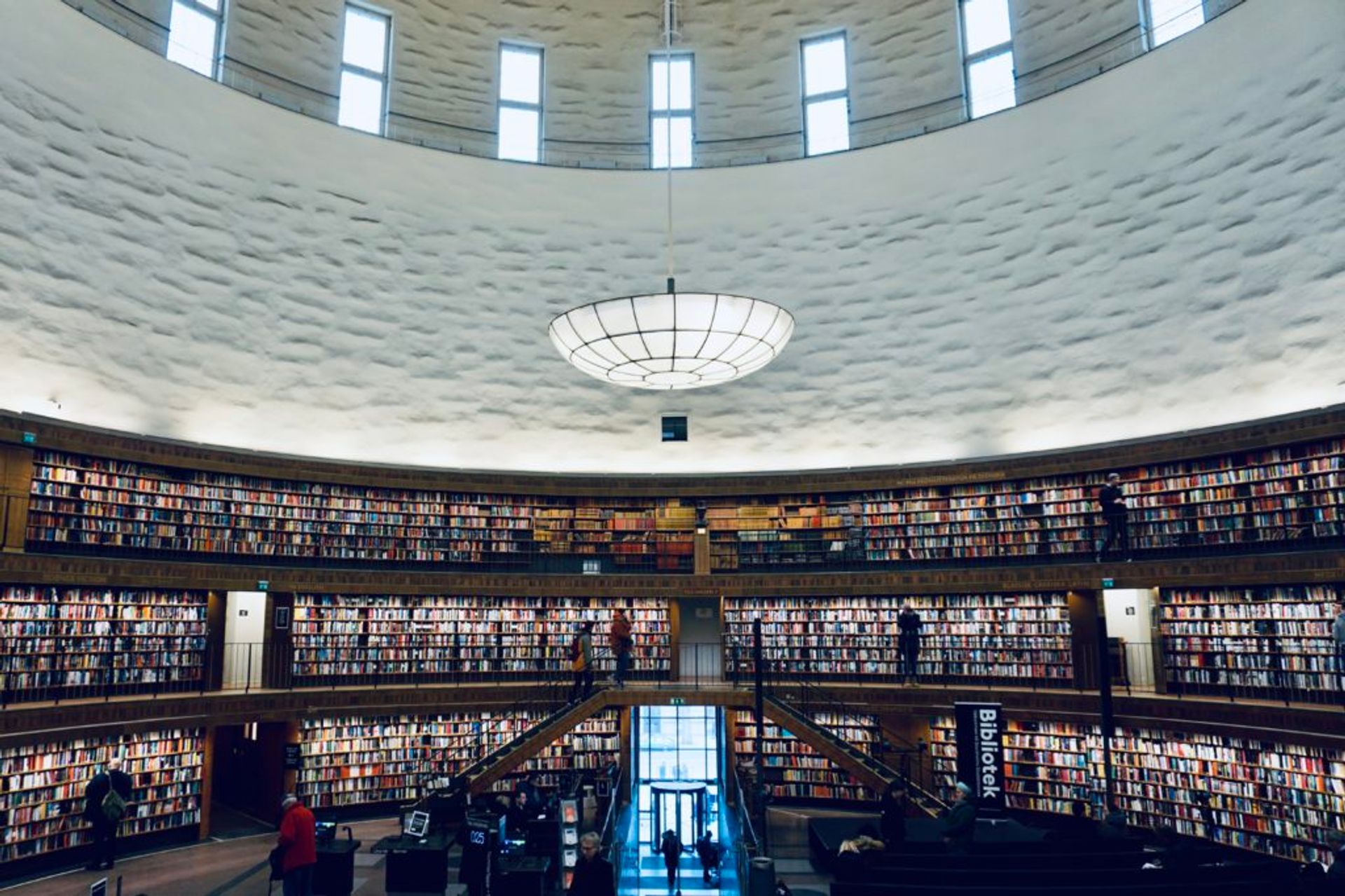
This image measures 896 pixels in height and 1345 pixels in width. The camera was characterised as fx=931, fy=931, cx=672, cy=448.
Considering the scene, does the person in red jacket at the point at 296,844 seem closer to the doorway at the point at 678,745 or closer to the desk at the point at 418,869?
the desk at the point at 418,869

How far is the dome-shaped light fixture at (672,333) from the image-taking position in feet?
24.6

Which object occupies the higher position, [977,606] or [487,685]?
[977,606]

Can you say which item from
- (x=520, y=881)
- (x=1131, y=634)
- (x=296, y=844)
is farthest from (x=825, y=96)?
(x=296, y=844)

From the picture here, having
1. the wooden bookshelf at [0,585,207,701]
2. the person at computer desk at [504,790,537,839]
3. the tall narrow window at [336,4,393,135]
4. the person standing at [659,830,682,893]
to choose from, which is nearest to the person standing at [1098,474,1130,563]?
the person standing at [659,830,682,893]

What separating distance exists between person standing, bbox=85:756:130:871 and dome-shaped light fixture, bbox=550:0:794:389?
688cm

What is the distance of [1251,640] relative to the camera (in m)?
10.6

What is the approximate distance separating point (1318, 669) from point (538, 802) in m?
8.81

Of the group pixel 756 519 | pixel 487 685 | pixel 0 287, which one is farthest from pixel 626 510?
pixel 0 287

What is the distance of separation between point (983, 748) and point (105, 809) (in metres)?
9.54

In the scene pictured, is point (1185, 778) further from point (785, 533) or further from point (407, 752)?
point (407, 752)

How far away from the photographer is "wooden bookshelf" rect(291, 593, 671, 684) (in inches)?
512

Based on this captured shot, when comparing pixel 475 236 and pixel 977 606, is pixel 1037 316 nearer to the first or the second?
pixel 977 606

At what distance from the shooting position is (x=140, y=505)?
1147cm

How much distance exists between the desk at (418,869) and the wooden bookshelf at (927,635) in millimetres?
6238
